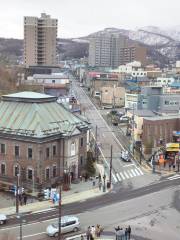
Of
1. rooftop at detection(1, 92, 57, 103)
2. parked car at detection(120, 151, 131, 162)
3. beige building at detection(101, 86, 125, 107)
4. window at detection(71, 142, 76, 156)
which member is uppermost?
rooftop at detection(1, 92, 57, 103)

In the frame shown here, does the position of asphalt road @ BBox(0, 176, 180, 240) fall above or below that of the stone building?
below

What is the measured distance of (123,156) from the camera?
7081 centimetres

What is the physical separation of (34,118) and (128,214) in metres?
17.5

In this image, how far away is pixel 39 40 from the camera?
187875mm

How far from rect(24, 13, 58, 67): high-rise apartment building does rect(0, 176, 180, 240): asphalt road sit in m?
137

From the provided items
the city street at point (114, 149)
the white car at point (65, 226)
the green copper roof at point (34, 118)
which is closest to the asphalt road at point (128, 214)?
the white car at point (65, 226)

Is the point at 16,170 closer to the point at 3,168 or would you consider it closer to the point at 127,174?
the point at 3,168

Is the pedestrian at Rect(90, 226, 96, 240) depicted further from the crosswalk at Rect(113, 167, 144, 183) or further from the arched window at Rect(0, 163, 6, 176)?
the arched window at Rect(0, 163, 6, 176)

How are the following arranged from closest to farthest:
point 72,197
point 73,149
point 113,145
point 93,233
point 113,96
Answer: point 93,233
point 72,197
point 73,149
point 113,145
point 113,96

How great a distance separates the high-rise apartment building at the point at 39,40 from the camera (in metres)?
185

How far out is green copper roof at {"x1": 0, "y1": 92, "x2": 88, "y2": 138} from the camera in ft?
181

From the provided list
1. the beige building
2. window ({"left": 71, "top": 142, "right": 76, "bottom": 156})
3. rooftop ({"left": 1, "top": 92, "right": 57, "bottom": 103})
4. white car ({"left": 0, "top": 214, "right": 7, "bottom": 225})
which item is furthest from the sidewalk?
the beige building

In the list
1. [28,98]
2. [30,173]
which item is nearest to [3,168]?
[30,173]

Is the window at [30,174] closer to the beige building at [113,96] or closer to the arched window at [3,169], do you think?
the arched window at [3,169]
